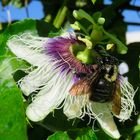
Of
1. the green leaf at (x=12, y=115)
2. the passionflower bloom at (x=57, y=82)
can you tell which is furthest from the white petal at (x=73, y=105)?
the green leaf at (x=12, y=115)

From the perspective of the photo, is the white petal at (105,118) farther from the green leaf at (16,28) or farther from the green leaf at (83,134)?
the green leaf at (16,28)

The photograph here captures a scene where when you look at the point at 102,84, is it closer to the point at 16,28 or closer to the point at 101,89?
the point at 101,89

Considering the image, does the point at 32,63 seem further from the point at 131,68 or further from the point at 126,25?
the point at 126,25

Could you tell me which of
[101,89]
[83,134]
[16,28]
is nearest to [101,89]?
[101,89]

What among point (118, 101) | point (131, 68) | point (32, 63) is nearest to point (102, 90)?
point (118, 101)

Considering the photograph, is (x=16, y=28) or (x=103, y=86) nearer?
(x=103, y=86)

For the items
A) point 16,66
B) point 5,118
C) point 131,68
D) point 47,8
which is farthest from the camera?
point 47,8
